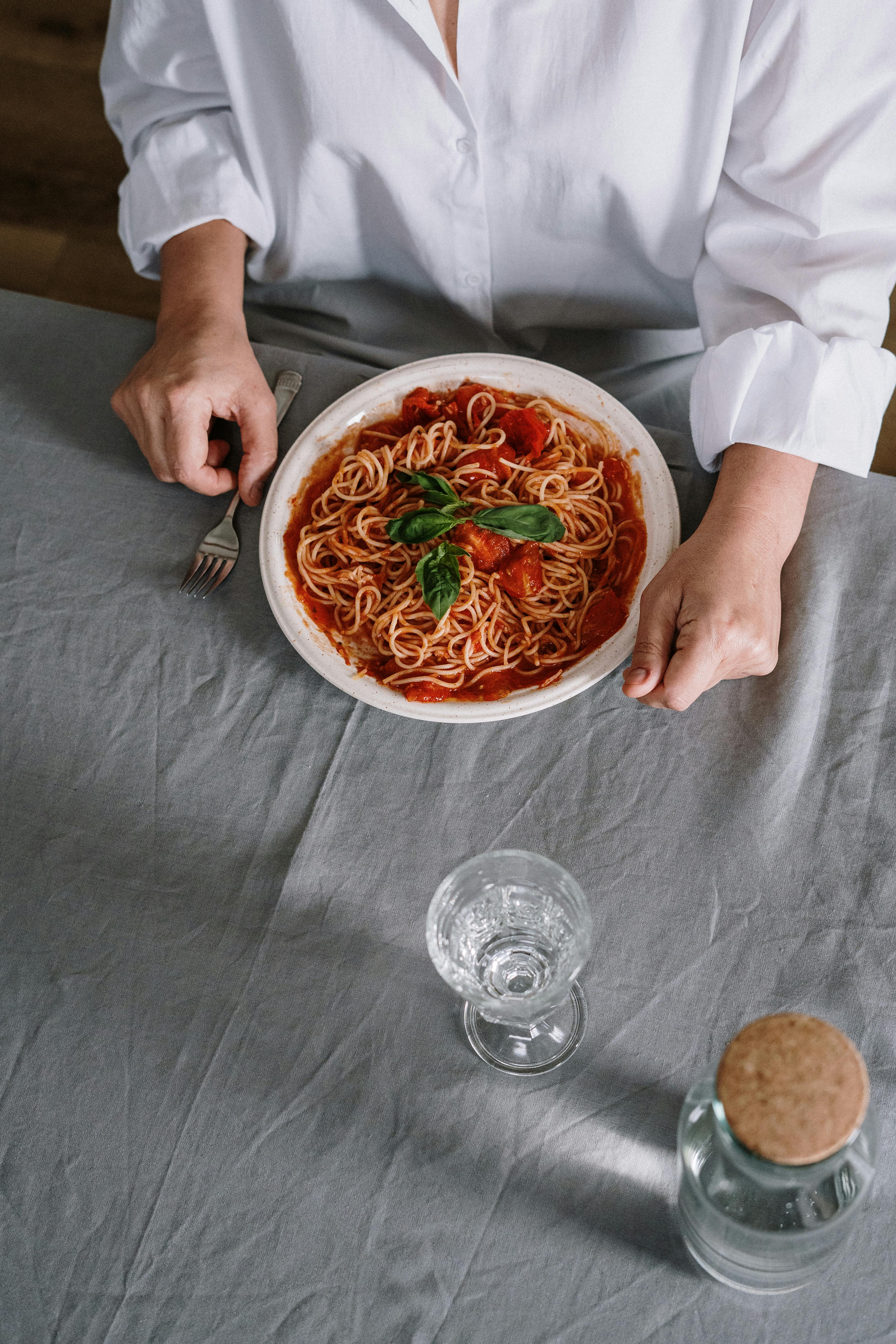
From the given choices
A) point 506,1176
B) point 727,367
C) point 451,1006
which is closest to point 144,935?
point 451,1006

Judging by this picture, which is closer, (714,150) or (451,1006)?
(451,1006)

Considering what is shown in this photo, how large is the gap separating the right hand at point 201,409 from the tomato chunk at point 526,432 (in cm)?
31

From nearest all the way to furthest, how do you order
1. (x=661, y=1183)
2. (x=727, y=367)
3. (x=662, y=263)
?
(x=661, y=1183), (x=727, y=367), (x=662, y=263)

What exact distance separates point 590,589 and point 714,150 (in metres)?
0.56

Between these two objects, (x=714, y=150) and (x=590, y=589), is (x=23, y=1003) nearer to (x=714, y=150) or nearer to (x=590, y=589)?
(x=590, y=589)

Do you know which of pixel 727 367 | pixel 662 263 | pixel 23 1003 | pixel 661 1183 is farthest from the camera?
pixel 662 263

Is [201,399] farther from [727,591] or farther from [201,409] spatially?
[727,591]

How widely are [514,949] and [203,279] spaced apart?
38.9 inches

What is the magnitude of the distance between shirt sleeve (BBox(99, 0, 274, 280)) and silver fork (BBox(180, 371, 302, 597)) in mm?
437

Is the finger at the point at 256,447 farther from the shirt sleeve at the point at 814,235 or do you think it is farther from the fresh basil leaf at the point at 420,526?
the shirt sleeve at the point at 814,235

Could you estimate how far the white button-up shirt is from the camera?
3.36ft

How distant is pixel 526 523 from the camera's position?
102 cm

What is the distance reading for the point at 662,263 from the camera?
4.13 ft

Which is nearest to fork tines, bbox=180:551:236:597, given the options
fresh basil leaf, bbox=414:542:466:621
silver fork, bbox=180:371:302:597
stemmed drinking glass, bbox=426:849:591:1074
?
silver fork, bbox=180:371:302:597
